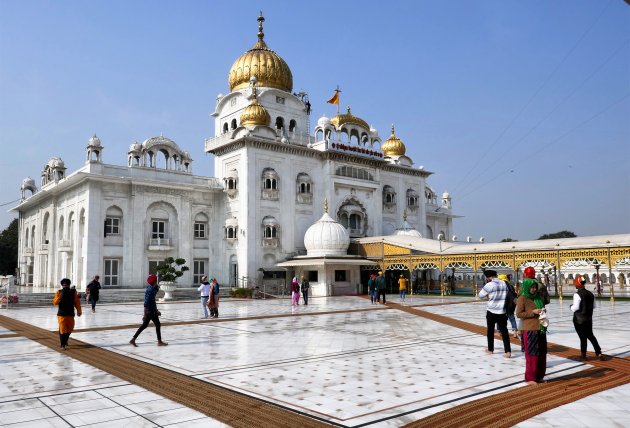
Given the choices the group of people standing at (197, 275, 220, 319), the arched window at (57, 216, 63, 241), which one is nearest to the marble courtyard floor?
the group of people standing at (197, 275, 220, 319)

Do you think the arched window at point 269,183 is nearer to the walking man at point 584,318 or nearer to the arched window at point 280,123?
the arched window at point 280,123

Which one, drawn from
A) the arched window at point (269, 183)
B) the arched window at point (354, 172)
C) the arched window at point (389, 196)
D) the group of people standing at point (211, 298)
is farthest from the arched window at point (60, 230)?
the arched window at point (389, 196)

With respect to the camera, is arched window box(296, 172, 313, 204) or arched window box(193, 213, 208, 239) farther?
arched window box(296, 172, 313, 204)

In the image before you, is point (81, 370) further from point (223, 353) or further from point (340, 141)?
point (340, 141)

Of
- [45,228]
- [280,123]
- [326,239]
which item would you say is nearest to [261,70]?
[280,123]

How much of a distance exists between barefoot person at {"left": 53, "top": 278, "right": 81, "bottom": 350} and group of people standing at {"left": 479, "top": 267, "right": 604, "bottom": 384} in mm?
8011

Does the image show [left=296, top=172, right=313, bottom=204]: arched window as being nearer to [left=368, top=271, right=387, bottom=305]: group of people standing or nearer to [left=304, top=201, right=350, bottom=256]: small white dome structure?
[left=304, top=201, right=350, bottom=256]: small white dome structure

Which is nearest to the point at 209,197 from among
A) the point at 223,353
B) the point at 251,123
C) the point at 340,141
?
the point at 251,123

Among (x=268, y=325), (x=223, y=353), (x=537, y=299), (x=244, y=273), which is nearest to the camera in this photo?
(x=537, y=299)

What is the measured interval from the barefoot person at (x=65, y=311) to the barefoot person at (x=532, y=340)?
8.27 m

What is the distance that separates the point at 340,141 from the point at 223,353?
29347 mm

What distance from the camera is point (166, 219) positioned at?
3172cm

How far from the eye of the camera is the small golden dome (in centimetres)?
3344

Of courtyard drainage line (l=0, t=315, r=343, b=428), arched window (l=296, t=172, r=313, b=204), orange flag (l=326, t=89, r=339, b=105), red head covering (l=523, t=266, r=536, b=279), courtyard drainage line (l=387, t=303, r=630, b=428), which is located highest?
orange flag (l=326, t=89, r=339, b=105)
